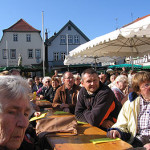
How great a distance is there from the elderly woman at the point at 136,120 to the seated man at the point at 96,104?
0.25 metres

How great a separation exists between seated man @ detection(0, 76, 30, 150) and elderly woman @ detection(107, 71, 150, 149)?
1.35m

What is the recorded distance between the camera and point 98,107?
2496 mm

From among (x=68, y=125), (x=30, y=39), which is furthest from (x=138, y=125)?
(x=30, y=39)

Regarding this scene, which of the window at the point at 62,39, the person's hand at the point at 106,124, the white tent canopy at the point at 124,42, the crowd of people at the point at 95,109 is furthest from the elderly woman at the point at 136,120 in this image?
the window at the point at 62,39

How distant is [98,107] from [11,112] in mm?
1634

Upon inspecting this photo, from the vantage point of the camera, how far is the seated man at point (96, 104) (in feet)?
8.05

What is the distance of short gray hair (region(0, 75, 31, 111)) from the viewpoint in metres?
1.04

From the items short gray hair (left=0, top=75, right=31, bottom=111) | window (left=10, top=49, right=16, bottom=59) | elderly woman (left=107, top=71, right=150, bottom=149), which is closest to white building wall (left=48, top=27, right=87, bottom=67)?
window (left=10, top=49, right=16, bottom=59)

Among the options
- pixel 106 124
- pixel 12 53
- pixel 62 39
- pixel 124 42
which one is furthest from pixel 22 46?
pixel 106 124

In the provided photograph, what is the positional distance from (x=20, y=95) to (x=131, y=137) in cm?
167

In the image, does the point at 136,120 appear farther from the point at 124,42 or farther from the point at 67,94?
the point at 124,42

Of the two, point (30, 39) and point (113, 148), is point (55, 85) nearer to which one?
point (113, 148)

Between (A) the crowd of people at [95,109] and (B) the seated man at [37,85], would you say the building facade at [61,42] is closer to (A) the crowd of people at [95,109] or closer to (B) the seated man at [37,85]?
(B) the seated man at [37,85]

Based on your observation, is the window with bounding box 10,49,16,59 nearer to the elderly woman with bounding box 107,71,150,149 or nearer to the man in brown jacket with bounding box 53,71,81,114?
the man in brown jacket with bounding box 53,71,81,114
